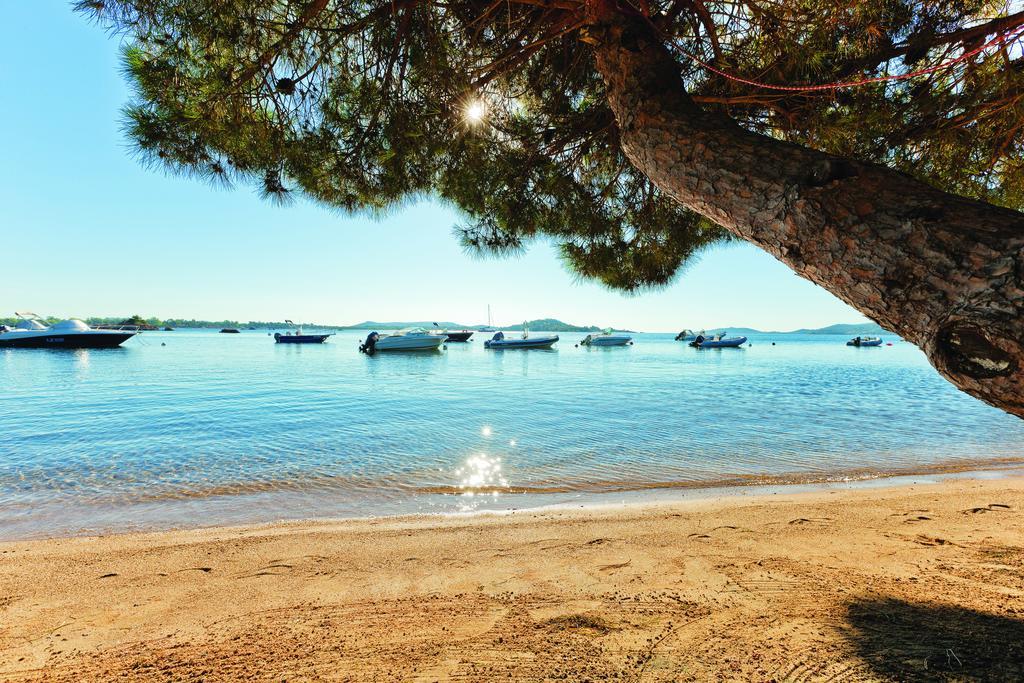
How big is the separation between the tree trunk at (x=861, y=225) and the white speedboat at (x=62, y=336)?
49262 mm

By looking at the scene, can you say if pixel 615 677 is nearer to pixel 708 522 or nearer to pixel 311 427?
pixel 708 522

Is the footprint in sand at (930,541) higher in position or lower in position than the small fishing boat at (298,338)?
lower

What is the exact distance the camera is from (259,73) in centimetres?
321

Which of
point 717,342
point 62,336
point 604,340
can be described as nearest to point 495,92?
point 62,336

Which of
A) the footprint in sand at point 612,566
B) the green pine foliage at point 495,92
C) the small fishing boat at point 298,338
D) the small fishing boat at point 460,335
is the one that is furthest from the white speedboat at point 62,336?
the footprint in sand at point 612,566

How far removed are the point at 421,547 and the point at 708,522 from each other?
239 centimetres

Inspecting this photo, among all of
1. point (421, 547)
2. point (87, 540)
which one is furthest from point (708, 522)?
point (87, 540)

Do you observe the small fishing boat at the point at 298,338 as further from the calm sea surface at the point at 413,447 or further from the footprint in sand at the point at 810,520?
the footprint in sand at the point at 810,520

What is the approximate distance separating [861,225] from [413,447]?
7.35 metres

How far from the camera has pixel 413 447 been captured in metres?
7.77

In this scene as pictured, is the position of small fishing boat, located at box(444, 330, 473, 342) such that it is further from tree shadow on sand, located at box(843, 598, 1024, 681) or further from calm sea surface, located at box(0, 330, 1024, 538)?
tree shadow on sand, located at box(843, 598, 1024, 681)

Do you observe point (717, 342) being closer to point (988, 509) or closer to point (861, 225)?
point (988, 509)

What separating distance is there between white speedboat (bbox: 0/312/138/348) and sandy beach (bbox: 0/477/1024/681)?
46.8 metres

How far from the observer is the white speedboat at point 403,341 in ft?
123
